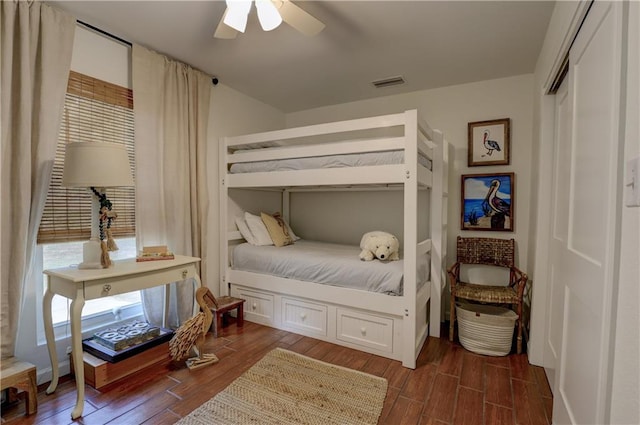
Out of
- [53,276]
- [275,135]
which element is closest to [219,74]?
[275,135]

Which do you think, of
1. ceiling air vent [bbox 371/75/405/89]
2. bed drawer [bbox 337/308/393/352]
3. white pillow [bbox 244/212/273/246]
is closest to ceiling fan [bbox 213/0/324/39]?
ceiling air vent [bbox 371/75/405/89]

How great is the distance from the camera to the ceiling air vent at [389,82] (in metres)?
2.81

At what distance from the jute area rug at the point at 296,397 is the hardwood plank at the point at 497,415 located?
0.55 m

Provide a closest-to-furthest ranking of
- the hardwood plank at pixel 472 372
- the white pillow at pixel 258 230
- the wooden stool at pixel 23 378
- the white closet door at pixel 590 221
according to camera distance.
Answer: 1. the white closet door at pixel 590 221
2. the wooden stool at pixel 23 378
3. the hardwood plank at pixel 472 372
4. the white pillow at pixel 258 230

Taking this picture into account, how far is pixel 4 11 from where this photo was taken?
1609 mm

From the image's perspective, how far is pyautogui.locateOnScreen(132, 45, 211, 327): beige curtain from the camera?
2.28 metres

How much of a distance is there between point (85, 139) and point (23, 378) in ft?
4.76

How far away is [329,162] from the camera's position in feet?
7.86

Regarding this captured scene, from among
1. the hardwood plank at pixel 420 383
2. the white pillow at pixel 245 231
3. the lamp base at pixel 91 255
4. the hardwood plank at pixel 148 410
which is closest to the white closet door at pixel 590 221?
the hardwood plank at pixel 420 383

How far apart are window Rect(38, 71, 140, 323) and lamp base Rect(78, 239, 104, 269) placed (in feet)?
0.98

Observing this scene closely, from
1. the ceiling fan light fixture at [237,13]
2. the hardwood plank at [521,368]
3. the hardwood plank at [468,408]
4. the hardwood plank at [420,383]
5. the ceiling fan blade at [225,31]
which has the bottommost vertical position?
the hardwood plank at [420,383]

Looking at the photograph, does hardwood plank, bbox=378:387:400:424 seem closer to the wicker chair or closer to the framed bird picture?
the wicker chair

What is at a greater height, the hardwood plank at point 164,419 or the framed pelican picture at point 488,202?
the framed pelican picture at point 488,202

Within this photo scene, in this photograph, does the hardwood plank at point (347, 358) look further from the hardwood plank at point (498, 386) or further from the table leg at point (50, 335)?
the table leg at point (50, 335)
